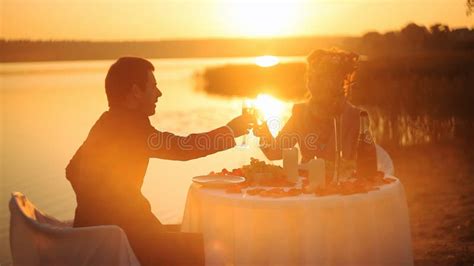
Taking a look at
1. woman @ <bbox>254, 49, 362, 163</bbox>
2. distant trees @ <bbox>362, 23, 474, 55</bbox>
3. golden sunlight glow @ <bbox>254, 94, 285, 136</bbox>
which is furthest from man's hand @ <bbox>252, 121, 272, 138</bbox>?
distant trees @ <bbox>362, 23, 474, 55</bbox>

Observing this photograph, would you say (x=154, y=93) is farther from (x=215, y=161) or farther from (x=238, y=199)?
(x=215, y=161)

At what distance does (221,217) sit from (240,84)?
2951 centimetres

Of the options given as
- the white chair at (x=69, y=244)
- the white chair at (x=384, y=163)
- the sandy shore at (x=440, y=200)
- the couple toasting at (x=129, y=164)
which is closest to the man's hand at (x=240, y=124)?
the couple toasting at (x=129, y=164)

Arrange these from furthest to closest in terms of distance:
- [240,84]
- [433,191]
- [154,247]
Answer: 1. [240,84]
2. [433,191]
3. [154,247]

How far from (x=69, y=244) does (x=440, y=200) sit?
6761 mm

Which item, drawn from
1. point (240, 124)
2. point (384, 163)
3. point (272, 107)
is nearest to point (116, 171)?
point (240, 124)

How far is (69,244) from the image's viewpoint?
11.3 ft

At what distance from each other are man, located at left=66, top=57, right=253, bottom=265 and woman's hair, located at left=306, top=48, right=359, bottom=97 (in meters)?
1.97

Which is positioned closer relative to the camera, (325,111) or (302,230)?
(302,230)

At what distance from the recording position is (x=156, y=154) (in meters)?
3.93

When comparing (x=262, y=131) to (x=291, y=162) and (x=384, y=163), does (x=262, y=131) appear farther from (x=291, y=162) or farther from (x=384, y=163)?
(x=384, y=163)

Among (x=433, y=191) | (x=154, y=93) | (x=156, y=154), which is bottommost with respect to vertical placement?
(x=433, y=191)

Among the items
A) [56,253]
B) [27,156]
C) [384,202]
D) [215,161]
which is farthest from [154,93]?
[27,156]

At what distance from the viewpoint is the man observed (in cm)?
375
